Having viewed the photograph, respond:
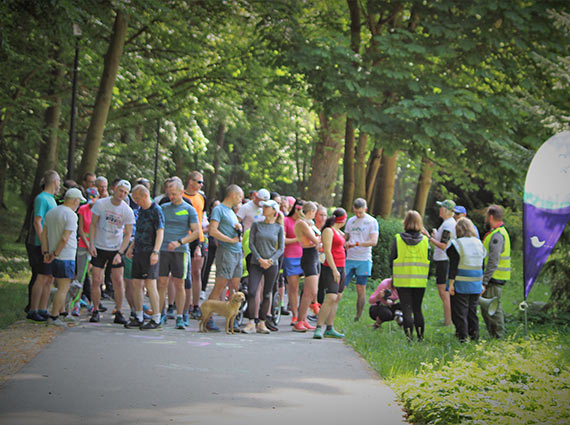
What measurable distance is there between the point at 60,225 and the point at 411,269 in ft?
15.4

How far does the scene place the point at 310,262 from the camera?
11.0 meters

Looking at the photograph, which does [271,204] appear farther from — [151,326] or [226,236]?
[151,326]

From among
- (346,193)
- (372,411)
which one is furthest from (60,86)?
(372,411)

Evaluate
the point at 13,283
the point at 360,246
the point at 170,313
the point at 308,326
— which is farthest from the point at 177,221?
the point at 13,283

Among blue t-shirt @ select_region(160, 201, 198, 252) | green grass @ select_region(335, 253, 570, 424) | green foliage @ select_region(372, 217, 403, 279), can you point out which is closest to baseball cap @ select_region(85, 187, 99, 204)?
blue t-shirt @ select_region(160, 201, 198, 252)

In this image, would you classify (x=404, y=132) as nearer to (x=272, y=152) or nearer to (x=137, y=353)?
(x=137, y=353)

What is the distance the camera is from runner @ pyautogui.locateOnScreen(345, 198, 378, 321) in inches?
484

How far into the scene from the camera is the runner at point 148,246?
32.8 feet

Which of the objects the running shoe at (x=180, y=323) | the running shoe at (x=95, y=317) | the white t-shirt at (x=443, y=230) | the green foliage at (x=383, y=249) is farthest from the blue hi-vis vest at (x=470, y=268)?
the green foliage at (x=383, y=249)

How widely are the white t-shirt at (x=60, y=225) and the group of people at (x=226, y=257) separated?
0.04ft

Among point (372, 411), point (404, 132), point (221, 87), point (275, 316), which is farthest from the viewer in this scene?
point (221, 87)

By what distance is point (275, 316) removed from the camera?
1174 cm

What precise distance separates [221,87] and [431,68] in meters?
7.32

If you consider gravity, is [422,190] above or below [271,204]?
above
